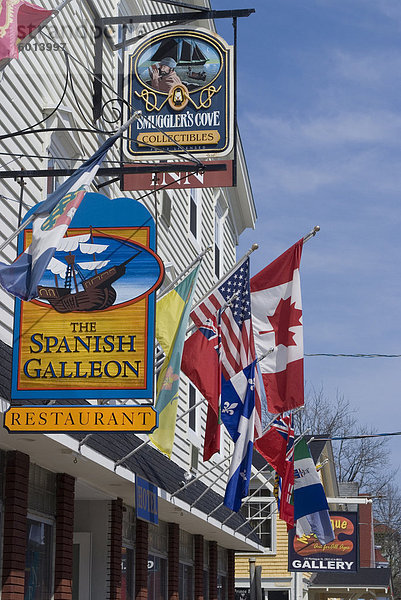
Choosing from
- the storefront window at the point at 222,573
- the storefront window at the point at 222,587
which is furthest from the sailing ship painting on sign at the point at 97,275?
the storefront window at the point at 222,587

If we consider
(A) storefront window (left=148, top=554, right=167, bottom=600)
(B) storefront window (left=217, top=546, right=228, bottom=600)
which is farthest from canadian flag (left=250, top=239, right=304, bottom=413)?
(B) storefront window (left=217, top=546, right=228, bottom=600)

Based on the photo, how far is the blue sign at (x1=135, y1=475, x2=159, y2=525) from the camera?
14031 mm

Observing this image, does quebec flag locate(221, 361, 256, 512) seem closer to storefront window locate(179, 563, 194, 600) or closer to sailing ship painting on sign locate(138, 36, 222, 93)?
sailing ship painting on sign locate(138, 36, 222, 93)

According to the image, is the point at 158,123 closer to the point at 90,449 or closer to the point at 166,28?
the point at 166,28

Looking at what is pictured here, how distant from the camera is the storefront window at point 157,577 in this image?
59.2 ft

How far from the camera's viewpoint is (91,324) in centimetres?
973

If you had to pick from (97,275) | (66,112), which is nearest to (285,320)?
(66,112)

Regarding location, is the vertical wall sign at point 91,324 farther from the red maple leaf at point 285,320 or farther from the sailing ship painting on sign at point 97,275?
the red maple leaf at point 285,320

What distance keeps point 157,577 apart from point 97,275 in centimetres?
1018

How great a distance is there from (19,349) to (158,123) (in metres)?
5.01

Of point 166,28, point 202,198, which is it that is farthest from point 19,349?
point 202,198

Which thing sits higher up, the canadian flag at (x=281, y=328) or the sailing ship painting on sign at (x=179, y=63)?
the sailing ship painting on sign at (x=179, y=63)

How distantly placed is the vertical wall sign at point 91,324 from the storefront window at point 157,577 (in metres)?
9.11

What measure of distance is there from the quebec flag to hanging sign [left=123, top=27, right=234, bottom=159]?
10.1 ft
